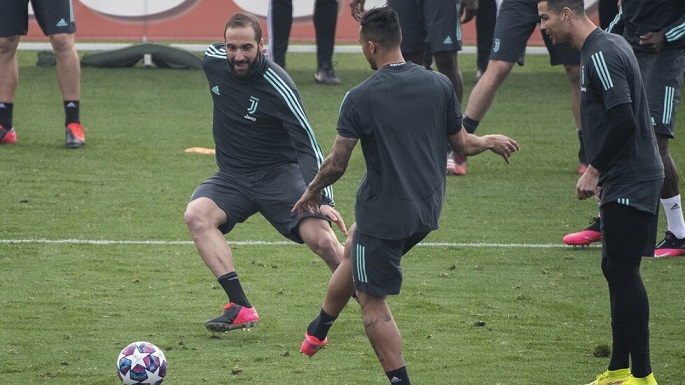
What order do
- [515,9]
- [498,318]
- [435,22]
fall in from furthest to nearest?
[435,22]
[515,9]
[498,318]

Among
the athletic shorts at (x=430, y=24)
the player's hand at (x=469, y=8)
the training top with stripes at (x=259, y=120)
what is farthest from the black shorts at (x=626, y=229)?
the player's hand at (x=469, y=8)

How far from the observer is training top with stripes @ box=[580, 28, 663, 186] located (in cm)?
531

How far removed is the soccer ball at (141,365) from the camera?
207 inches

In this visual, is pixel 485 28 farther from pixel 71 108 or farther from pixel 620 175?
pixel 620 175

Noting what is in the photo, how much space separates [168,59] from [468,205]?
277 inches

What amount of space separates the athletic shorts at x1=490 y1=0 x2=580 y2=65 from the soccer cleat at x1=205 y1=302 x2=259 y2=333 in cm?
424

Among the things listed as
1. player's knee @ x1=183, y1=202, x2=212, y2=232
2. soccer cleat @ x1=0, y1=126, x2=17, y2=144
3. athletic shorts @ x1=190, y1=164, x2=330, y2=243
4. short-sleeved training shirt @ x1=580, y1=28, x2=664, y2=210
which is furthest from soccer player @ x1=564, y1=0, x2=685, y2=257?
soccer cleat @ x1=0, y1=126, x2=17, y2=144

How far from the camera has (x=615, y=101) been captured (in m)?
5.28

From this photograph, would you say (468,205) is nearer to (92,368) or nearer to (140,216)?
(140,216)

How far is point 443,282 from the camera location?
292 inches

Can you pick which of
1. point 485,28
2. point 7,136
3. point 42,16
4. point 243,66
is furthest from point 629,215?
point 485,28

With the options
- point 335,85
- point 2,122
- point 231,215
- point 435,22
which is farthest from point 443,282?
point 335,85

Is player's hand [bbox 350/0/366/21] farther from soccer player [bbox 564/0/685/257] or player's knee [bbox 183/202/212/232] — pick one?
player's knee [bbox 183/202/212/232]

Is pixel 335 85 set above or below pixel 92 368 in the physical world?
below
